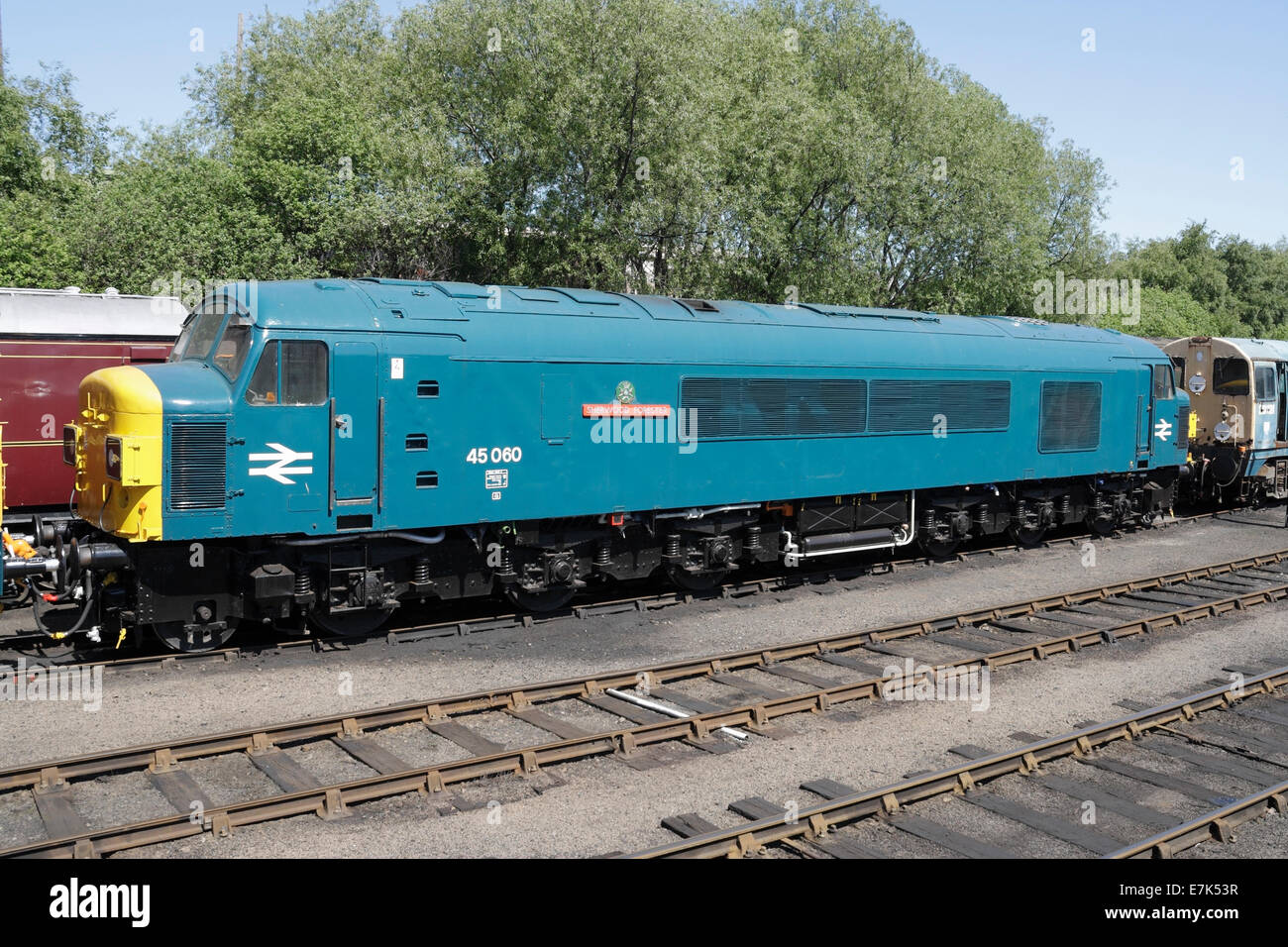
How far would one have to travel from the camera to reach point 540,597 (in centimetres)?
1501

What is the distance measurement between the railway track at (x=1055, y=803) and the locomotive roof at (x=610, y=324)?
7045 mm

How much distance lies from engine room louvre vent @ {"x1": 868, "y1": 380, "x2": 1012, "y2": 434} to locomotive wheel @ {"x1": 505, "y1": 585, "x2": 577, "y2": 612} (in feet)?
19.0

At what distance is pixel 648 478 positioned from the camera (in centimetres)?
1512

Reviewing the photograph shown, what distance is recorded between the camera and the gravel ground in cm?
812

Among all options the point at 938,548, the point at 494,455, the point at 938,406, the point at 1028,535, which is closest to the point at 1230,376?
the point at 1028,535

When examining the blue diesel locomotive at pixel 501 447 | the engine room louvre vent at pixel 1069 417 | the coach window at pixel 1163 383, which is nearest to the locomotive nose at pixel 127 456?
the blue diesel locomotive at pixel 501 447

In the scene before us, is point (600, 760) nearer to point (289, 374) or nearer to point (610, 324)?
point (289, 374)

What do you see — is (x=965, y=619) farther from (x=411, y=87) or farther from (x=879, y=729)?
(x=411, y=87)

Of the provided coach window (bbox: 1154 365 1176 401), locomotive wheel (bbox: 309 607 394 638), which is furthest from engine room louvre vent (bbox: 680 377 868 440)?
coach window (bbox: 1154 365 1176 401)

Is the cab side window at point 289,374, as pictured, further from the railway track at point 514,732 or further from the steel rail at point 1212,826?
the steel rail at point 1212,826

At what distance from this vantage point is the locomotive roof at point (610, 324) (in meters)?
12.6
